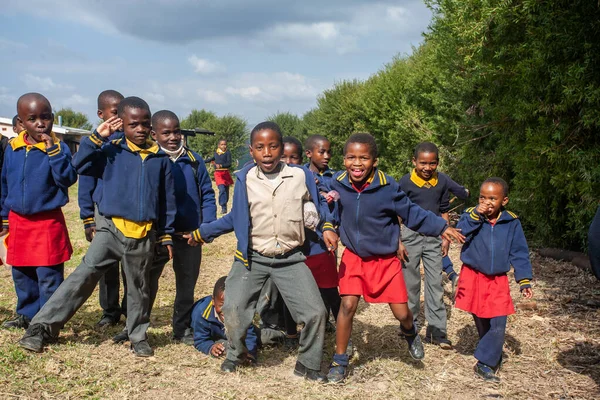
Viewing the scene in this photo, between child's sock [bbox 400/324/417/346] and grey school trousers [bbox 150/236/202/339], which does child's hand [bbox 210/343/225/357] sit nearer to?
grey school trousers [bbox 150/236/202/339]

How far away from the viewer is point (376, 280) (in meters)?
4.44

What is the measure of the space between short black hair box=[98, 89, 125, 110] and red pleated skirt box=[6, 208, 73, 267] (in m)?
1.13

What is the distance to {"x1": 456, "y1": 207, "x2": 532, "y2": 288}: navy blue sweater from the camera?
461 cm

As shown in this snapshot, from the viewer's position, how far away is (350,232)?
450cm

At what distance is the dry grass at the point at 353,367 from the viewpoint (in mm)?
4090

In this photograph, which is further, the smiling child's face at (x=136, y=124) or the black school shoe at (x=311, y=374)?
the smiling child's face at (x=136, y=124)

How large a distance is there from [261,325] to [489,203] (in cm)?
243

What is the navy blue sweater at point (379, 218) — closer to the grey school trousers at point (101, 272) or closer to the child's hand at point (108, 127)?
the grey school trousers at point (101, 272)

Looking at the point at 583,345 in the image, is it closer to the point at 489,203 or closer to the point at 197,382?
the point at 489,203

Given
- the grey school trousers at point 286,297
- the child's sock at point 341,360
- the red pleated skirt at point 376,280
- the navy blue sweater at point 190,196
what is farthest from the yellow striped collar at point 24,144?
the child's sock at point 341,360

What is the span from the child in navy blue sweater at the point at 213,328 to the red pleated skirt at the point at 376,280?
1.01 metres

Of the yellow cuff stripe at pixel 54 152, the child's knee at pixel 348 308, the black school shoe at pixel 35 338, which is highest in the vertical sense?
the yellow cuff stripe at pixel 54 152

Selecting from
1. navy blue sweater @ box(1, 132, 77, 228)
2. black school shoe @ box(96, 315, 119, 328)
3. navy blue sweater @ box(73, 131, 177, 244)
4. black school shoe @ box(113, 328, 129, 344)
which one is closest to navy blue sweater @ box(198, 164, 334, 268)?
navy blue sweater @ box(73, 131, 177, 244)

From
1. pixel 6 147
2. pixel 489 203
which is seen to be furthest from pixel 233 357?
pixel 6 147
